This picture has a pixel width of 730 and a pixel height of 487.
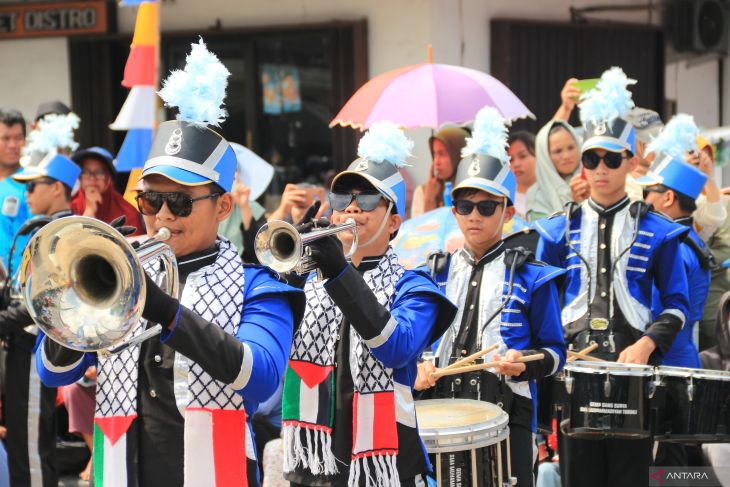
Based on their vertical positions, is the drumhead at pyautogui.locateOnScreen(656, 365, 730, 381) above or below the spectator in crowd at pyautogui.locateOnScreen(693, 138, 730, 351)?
below

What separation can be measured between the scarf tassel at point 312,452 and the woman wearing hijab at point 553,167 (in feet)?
12.9

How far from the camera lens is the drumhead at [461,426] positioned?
14.1ft

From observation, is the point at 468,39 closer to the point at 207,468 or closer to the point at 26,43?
the point at 26,43

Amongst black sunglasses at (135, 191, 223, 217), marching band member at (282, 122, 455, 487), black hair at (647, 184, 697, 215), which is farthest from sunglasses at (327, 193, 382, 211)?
black hair at (647, 184, 697, 215)

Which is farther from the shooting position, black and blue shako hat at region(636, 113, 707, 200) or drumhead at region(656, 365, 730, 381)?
black and blue shako hat at region(636, 113, 707, 200)

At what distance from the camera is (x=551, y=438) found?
672cm

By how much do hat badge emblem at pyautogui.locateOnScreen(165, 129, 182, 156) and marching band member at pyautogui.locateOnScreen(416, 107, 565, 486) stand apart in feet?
6.33

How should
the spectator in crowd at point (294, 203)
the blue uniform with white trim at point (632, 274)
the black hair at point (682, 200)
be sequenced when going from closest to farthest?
the blue uniform with white trim at point (632, 274) < the black hair at point (682, 200) < the spectator in crowd at point (294, 203)

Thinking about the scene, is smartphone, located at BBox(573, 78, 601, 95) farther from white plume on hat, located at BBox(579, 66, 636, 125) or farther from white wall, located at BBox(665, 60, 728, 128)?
white wall, located at BBox(665, 60, 728, 128)

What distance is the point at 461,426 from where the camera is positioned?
171 inches

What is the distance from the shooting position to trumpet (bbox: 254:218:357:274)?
11.1 ft

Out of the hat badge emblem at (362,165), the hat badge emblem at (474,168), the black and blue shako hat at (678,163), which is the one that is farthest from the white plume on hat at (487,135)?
the black and blue shako hat at (678,163)

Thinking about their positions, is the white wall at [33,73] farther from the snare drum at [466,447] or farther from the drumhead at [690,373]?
the snare drum at [466,447]

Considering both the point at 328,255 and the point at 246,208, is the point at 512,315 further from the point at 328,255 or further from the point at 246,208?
the point at 246,208
